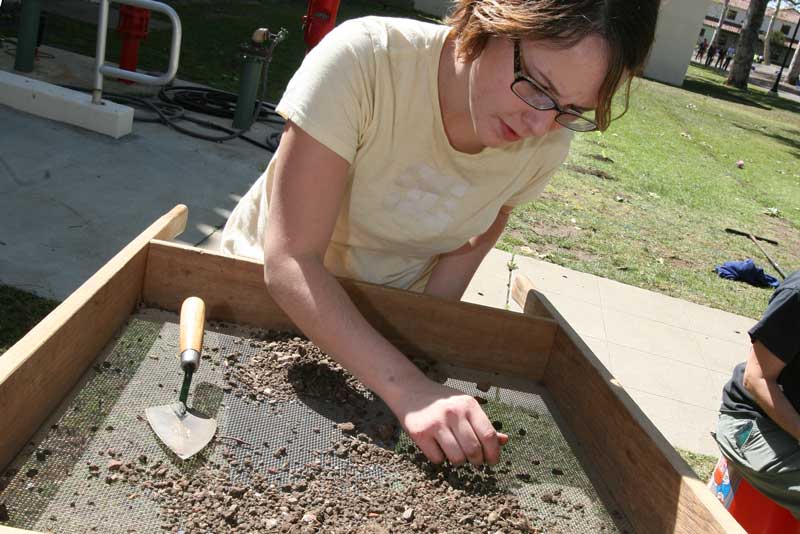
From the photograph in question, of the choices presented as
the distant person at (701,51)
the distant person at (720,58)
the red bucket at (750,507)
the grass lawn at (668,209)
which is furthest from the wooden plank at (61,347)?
the distant person at (701,51)

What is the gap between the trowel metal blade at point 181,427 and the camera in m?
1.25

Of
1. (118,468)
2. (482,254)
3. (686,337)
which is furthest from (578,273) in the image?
(118,468)

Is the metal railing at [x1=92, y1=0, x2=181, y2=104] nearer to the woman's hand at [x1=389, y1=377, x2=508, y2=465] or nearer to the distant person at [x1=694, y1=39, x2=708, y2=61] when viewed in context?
the woman's hand at [x1=389, y1=377, x2=508, y2=465]

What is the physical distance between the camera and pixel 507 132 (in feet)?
5.01

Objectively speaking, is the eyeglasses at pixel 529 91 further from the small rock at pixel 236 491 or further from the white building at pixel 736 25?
the white building at pixel 736 25

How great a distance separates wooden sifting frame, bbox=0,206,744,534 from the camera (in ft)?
3.92

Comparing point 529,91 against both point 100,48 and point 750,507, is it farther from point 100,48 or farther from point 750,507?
point 100,48

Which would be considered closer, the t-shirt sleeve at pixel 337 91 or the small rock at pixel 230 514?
the small rock at pixel 230 514

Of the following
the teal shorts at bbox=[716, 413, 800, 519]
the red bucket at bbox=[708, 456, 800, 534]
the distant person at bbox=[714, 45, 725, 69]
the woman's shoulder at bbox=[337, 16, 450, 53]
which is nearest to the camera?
the woman's shoulder at bbox=[337, 16, 450, 53]

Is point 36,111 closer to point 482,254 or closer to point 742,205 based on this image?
point 482,254

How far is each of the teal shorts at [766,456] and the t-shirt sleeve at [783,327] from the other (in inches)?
9.9

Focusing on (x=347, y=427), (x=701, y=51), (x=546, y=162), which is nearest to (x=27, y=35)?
(x=546, y=162)

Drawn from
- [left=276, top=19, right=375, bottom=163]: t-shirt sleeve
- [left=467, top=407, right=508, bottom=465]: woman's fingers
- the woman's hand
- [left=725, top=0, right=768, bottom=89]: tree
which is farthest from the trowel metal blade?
[left=725, top=0, right=768, bottom=89]: tree

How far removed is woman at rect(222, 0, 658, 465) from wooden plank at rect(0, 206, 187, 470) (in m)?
0.28
